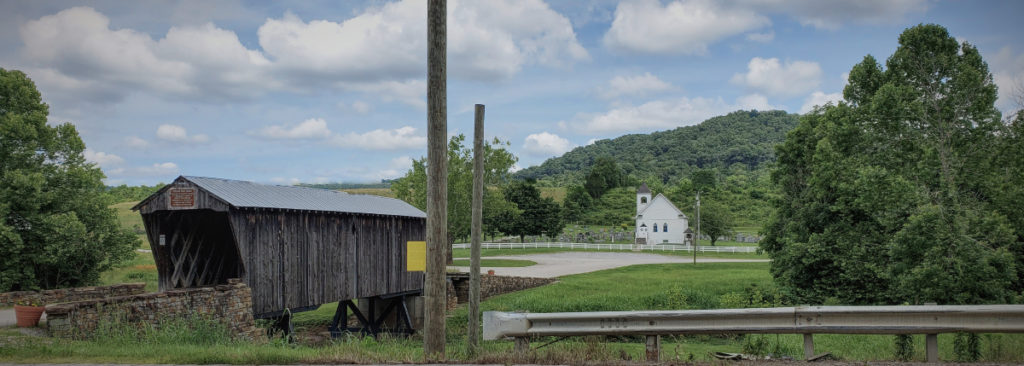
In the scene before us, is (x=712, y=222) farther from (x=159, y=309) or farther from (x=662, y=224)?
(x=159, y=309)

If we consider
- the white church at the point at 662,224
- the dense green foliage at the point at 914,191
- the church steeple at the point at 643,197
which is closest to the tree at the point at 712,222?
the white church at the point at 662,224

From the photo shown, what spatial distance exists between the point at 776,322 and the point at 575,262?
37382 millimetres

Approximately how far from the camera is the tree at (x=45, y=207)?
23188 millimetres

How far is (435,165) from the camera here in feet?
26.9

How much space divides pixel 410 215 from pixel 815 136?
1508 centimetres

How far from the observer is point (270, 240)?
16516mm

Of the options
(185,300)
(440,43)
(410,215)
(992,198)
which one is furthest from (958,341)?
(410,215)

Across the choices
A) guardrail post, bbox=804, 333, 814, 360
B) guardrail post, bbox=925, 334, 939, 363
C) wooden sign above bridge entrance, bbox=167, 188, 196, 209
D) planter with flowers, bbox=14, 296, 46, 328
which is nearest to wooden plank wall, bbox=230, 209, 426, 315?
wooden sign above bridge entrance, bbox=167, 188, 196, 209

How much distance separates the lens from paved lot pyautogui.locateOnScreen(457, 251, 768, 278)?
35.7 meters

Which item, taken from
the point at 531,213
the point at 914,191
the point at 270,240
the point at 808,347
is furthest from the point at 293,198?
the point at 531,213

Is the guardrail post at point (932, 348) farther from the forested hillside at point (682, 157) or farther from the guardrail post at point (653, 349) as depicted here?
the forested hillside at point (682, 157)

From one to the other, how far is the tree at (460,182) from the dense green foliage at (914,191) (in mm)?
19572

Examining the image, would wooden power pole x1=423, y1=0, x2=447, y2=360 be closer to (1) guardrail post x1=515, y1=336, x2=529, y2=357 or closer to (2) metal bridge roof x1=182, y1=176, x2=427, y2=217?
(1) guardrail post x1=515, y1=336, x2=529, y2=357

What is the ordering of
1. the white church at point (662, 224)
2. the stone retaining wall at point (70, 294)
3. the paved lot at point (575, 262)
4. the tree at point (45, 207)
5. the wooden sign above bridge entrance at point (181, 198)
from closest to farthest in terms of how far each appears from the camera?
the wooden sign above bridge entrance at point (181, 198) < the stone retaining wall at point (70, 294) < the tree at point (45, 207) < the paved lot at point (575, 262) < the white church at point (662, 224)
